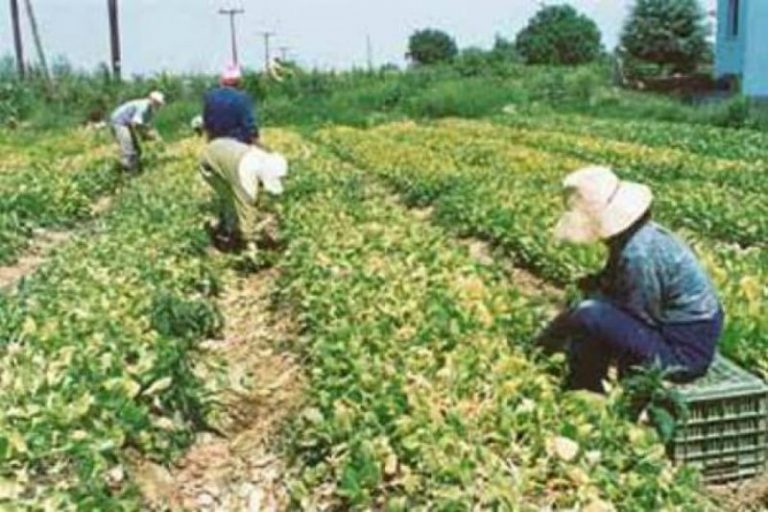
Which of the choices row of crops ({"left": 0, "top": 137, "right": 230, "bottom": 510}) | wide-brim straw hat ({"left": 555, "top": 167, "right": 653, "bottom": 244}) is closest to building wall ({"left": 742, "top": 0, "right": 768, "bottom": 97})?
row of crops ({"left": 0, "top": 137, "right": 230, "bottom": 510})

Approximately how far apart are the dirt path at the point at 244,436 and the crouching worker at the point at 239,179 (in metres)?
2.20

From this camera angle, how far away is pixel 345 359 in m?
5.68

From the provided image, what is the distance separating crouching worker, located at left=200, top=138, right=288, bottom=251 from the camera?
1068cm

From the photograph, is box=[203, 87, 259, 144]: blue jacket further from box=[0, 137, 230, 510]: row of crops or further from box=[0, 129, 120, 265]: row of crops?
box=[0, 129, 120, 265]: row of crops

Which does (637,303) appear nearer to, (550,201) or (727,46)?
(550,201)

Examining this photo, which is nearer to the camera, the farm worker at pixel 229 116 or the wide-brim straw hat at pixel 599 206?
the wide-brim straw hat at pixel 599 206

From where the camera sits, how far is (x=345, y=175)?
16.0 meters

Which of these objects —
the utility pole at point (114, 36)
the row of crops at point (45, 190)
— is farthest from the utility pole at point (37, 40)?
the row of crops at point (45, 190)

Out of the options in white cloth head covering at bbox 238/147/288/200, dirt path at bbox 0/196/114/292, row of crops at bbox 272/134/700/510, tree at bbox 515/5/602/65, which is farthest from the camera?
tree at bbox 515/5/602/65

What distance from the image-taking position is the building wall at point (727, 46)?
1389 inches

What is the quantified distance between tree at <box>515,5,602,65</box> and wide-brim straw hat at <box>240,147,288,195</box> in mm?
54252

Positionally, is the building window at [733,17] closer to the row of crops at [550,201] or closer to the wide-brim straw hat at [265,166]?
the row of crops at [550,201]

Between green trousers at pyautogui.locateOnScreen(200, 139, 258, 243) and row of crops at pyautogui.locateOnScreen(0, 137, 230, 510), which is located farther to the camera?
green trousers at pyautogui.locateOnScreen(200, 139, 258, 243)

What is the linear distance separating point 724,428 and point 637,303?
66 centimetres
